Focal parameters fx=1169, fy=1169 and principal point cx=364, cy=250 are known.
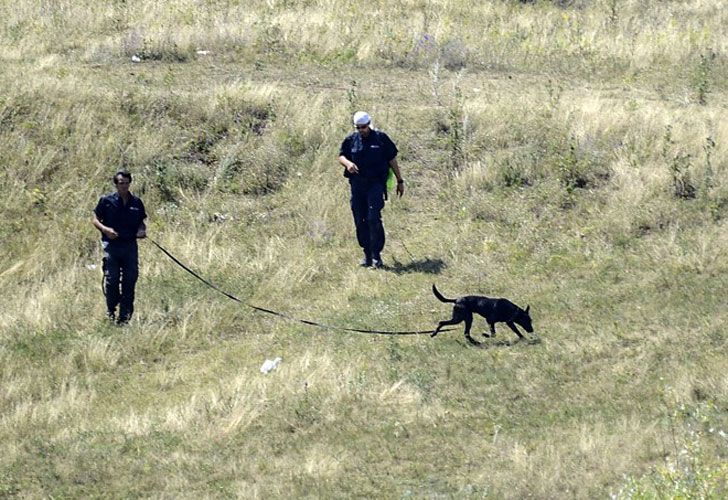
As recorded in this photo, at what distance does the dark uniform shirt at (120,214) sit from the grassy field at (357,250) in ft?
3.15

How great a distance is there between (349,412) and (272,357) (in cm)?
182

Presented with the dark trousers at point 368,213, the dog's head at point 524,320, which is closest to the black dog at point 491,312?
the dog's head at point 524,320

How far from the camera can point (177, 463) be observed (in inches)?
342

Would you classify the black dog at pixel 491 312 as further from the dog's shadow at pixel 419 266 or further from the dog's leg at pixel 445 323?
the dog's shadow at pixel 419 266

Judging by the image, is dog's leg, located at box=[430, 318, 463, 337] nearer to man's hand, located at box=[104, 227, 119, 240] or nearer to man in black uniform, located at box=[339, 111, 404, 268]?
man in black uniform, located at box=[339, 111, 404, 268]

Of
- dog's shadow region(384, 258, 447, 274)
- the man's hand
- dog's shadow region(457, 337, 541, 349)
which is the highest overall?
the man's hand

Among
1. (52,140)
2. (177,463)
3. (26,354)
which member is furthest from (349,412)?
(52,140)

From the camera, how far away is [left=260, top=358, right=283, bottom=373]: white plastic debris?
1064 centimetres

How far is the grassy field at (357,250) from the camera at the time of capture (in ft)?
28.8

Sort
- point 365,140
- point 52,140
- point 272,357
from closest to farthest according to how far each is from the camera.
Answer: point 272,357 < point 365,140 < point 52,140

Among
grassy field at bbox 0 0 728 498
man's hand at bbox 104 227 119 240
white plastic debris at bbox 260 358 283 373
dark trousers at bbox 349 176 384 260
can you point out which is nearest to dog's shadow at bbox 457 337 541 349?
grassy field at bbox 0 0 728 498

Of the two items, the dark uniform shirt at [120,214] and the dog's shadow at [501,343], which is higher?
the dark uniform shirt at [120,214]

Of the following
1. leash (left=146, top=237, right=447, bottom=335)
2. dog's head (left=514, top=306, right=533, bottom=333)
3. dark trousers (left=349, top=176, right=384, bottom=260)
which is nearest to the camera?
dog's head (left=514, top=306, right=533, bottom=333)

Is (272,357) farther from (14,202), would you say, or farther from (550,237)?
(14,202)
